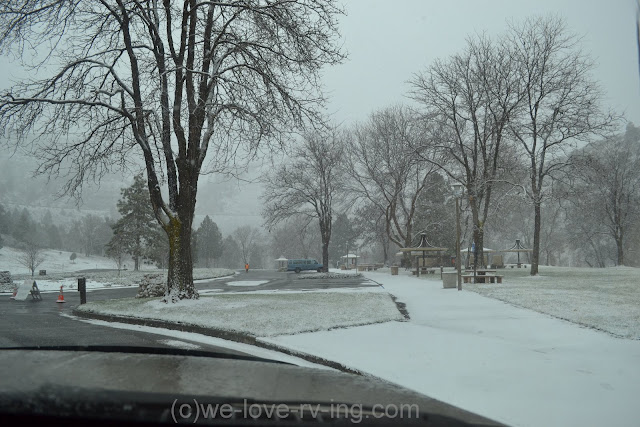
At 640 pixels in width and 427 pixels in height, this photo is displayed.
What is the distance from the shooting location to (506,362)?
6453 mm

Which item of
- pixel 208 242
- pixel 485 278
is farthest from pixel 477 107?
pixel 208 242

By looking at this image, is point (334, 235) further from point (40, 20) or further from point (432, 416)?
point (432, 416)

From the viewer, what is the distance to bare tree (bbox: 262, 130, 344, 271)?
37219mm

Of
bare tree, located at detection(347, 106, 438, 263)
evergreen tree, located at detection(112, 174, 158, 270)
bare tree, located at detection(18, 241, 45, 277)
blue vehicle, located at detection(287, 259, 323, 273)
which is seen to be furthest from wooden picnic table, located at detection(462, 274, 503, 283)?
bare tree, located at detection(18, 241, 45, 277)

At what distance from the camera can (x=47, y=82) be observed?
13305mm

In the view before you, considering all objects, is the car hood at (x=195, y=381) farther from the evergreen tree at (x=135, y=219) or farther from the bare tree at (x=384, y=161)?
the evergreen tree at (x=135, y=219)

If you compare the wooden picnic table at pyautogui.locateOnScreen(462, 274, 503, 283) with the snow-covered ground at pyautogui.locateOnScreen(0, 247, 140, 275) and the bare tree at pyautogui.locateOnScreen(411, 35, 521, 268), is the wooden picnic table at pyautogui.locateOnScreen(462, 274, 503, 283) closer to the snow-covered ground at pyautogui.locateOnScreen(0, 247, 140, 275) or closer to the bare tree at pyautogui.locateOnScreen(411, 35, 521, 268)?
the bare tree at pyautogui.locateOnScreen(411, 35, 521, 268)

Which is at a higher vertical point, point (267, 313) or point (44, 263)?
point (267, 313)

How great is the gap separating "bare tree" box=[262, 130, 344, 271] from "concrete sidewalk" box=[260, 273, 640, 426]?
2709 centimetres

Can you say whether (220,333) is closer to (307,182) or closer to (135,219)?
(307,182)

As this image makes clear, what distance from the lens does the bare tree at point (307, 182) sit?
37219 mm

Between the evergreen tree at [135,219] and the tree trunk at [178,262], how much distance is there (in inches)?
1706

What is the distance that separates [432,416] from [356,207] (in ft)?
138

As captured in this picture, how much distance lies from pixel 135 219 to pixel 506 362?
54699mm
